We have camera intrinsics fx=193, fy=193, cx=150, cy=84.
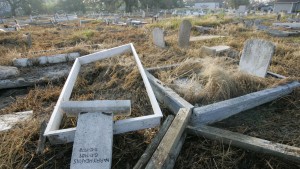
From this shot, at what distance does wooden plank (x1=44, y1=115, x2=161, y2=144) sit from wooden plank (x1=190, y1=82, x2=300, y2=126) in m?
0.64

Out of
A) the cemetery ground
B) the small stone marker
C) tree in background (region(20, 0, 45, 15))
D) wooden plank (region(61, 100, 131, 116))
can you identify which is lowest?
the cemetery ground

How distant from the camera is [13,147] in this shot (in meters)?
2.48

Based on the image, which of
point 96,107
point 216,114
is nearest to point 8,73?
point 96,107

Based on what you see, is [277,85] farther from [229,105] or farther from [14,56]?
[14,56]

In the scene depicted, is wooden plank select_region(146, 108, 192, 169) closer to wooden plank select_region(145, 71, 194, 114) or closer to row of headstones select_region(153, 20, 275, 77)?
wooden plank select_region(145, 71, 194, 114)

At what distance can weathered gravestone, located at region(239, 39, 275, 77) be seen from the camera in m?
3.79

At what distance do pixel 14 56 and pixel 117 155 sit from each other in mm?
6116

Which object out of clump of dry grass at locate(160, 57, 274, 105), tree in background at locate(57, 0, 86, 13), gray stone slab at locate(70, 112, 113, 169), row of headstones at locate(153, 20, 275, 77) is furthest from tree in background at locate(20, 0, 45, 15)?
gray stone slab at locate(70, 112, 113, 169)

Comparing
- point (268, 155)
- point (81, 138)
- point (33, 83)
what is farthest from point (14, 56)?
point (268, 155)

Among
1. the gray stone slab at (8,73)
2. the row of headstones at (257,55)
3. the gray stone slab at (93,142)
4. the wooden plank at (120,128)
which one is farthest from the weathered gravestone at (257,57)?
the gray stone slab at (8,73)

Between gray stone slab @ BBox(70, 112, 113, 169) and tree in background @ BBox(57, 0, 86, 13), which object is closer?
gray stone slab @ BBox(70, 112, 113, 169)

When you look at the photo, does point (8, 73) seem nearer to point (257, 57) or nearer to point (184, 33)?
point (184, 33)

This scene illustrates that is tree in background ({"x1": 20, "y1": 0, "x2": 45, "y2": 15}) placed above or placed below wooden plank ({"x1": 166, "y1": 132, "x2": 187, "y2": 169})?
above

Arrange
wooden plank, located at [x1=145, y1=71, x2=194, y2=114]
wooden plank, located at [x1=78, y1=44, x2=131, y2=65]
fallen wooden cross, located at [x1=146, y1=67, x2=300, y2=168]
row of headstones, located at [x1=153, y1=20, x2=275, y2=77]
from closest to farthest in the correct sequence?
1. fallen wooden cross, located at [x1=146, y1=67, x2=300, y2=168]
2. wooden plank, located at [x1=145, y1=71, x2=194, y2=114]
3. row of headstones, located at [x1=153, y1=20, x2=275, y2=77]
4. wooden plank, located at [x1=78, y1=44, x2=131, y2=65]
